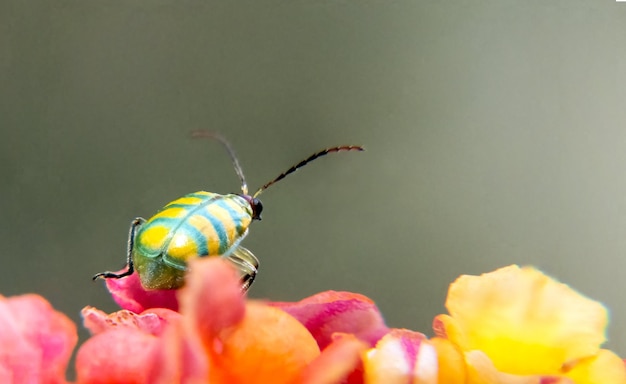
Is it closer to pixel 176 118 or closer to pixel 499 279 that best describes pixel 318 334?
pixel 499 279

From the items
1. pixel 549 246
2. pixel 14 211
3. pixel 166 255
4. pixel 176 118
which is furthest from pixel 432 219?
pixel 166 255

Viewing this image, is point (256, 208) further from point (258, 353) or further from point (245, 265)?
point (258, 353)

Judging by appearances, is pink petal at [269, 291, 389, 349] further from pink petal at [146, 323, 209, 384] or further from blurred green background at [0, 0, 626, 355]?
blurred green background at [0, 0, 626, 355]

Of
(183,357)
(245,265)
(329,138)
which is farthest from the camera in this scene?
(329,138)

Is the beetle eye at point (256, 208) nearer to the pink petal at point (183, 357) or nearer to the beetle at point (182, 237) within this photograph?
the beetle at point (182, 237)

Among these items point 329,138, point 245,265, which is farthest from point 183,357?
point 329,138
